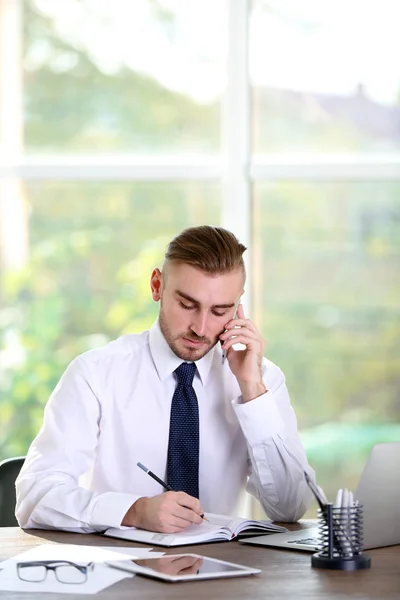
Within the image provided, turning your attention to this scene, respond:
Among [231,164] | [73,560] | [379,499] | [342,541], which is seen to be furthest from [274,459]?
[231,164]

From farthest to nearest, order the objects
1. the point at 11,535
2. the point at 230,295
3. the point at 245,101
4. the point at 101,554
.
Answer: the point at 245,101, the point at 230,295, the point at 11,535, the point at 101,554

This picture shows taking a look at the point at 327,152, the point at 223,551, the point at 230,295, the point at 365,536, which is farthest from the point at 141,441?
the point at 327,152

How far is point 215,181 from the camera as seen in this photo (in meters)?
4.61

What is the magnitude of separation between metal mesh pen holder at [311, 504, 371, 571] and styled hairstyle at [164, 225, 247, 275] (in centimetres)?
88

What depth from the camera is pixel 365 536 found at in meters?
2.03

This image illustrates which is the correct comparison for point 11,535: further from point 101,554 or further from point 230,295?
point 230,295

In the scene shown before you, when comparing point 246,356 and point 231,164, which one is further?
point 231,164

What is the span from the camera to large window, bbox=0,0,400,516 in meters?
4.56

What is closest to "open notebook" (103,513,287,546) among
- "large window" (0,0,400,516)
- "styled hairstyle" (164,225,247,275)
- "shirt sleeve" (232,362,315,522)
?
"shirt sleeve" (232,362,315,522)

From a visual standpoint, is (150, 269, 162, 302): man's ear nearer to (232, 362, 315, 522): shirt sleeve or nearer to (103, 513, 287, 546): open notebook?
(232, 362, 315, 522): shirt sleeve

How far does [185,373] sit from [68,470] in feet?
1.47

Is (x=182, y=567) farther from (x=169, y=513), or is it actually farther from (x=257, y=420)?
(x=257, y=420)

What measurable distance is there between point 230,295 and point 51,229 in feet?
7.29

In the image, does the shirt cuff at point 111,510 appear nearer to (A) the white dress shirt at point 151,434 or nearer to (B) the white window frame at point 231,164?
(A) the white dress shirt at point 151,434
